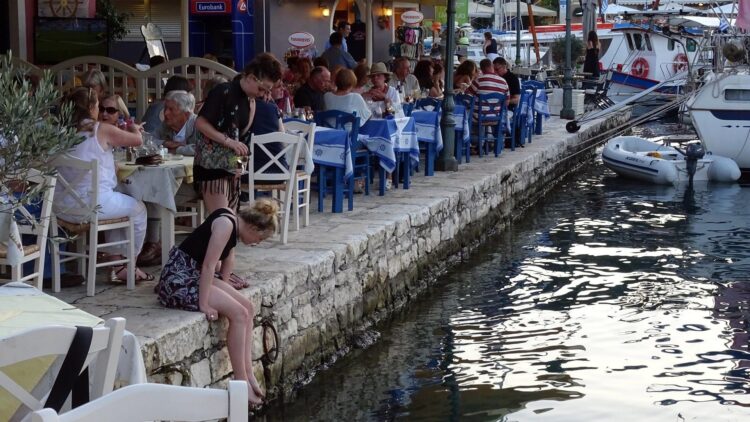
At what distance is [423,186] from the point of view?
1244cm

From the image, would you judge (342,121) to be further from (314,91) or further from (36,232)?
(36,232)

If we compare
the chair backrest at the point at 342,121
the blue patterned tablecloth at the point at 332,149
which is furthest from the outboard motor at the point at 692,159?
→ the blue patterned tablecloth at the point at 332,149

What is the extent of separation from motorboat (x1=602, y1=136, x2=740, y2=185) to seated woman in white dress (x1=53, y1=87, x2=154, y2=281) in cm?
1236

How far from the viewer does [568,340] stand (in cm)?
853

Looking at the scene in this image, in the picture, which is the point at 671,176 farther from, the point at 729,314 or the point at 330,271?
the point at 330,271

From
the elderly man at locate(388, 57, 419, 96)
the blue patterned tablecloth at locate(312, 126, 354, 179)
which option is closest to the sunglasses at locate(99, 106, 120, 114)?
the blue patterned tablecloth at locate(312, 126, 354, 179)

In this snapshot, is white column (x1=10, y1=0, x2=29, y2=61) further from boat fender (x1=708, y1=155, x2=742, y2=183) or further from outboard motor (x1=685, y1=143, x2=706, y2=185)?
boat fender (x1=708, y1=155, x2=742, y2=183)

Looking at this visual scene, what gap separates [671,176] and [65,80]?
9720 millimetres

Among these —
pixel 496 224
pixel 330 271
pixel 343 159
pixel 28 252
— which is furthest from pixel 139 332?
pixel 496 224

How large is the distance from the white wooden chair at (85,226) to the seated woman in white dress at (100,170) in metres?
0.03

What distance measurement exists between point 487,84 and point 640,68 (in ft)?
62.1

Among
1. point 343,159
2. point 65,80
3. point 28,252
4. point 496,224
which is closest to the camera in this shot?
point 28,252

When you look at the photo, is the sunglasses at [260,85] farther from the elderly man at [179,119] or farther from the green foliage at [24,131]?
the green foliage at [24,131]

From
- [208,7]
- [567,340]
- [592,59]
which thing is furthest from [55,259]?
[592,59]
